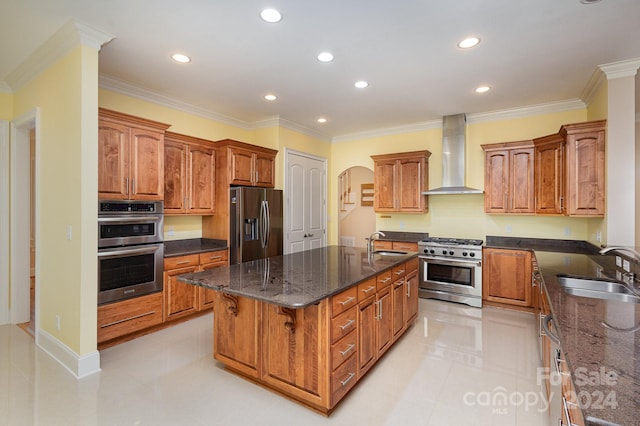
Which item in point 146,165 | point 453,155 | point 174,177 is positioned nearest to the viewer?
point 146,165

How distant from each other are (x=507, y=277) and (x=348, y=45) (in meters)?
3.76

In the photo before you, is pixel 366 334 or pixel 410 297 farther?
pixel 410 297

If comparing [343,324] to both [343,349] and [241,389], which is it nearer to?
[343,349]

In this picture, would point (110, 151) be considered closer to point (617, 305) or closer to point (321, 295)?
point (321, 295)

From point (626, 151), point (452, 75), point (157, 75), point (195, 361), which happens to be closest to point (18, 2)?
point (157, 75)

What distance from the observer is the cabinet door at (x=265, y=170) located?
15.6 ft

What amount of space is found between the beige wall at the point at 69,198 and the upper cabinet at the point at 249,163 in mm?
1859

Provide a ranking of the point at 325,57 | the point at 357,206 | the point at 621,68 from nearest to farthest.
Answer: the point at 325,57 → the point at 621,68 → the point at 357,206

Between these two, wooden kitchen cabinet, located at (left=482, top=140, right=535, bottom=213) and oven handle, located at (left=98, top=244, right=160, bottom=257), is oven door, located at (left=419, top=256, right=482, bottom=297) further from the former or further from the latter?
oven handle, located at (left=98, top=244, right=160, bottom=257)

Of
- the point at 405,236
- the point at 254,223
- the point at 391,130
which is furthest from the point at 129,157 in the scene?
the point at 405,236

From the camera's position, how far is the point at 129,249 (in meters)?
3.25

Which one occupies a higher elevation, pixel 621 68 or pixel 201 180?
pixel 621 68

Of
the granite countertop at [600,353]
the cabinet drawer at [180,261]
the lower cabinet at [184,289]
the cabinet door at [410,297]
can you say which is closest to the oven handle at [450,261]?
the cabinet door at [410,297]

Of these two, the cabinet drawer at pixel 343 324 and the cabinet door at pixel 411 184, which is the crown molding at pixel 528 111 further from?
the cabinet drawer at pixel 343 324
